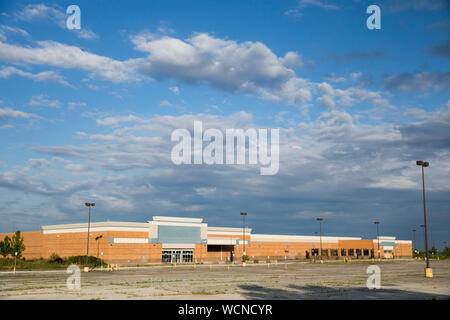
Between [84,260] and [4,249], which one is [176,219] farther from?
[4,249]

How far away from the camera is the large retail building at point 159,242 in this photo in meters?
83.1

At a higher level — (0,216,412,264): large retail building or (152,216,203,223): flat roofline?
(152,216,203,223): flat roofline

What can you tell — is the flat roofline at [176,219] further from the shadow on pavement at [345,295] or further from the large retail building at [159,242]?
the shadow on pavement at [345,295]

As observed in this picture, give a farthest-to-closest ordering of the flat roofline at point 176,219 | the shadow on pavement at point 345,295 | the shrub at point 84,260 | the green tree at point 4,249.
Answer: the flat roofline at point 176,219
the green tree at point 4,249
the shrub at point 84,260
the shadow on pavement at point 345,295

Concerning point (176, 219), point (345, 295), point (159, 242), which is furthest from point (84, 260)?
point (345, 295)

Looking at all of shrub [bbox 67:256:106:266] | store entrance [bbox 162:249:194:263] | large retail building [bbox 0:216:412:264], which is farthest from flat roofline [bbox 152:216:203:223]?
shrub [bbox 67:256:106:266]

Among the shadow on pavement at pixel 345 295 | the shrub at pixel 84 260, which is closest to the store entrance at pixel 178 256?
the shrub at pixel 84 260

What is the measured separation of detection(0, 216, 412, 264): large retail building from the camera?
83.1 metres

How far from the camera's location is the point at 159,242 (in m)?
88.6

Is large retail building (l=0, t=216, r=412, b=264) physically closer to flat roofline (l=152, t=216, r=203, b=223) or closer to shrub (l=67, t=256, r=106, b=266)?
flat roofline (l=152, t=216, r=203, b=223)
